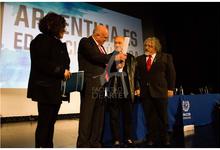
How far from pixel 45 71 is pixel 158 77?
3.48 ft

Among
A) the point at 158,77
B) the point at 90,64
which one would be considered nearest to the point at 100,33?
the point at 90,64

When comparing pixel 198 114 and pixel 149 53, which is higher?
pixel 149 53

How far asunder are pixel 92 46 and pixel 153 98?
2.44ft

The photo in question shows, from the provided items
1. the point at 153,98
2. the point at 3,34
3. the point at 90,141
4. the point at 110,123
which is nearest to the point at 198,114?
the point at 153,98

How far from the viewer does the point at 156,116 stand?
244 centimetres

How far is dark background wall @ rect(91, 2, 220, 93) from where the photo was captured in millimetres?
6131

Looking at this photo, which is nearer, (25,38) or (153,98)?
(153,98)

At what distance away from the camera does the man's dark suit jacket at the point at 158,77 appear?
2404 mm

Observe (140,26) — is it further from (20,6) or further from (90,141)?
(90,141)

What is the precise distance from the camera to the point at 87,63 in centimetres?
209

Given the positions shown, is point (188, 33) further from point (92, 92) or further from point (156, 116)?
point (92, 92)

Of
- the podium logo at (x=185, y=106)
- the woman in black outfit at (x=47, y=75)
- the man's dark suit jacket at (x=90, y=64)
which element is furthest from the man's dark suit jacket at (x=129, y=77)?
the podium logo at (x=185, y=106)

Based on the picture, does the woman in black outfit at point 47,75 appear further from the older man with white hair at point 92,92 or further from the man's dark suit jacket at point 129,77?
the man's dark suit jacket at point 129,77

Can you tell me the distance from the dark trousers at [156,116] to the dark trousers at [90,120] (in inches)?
20.5
